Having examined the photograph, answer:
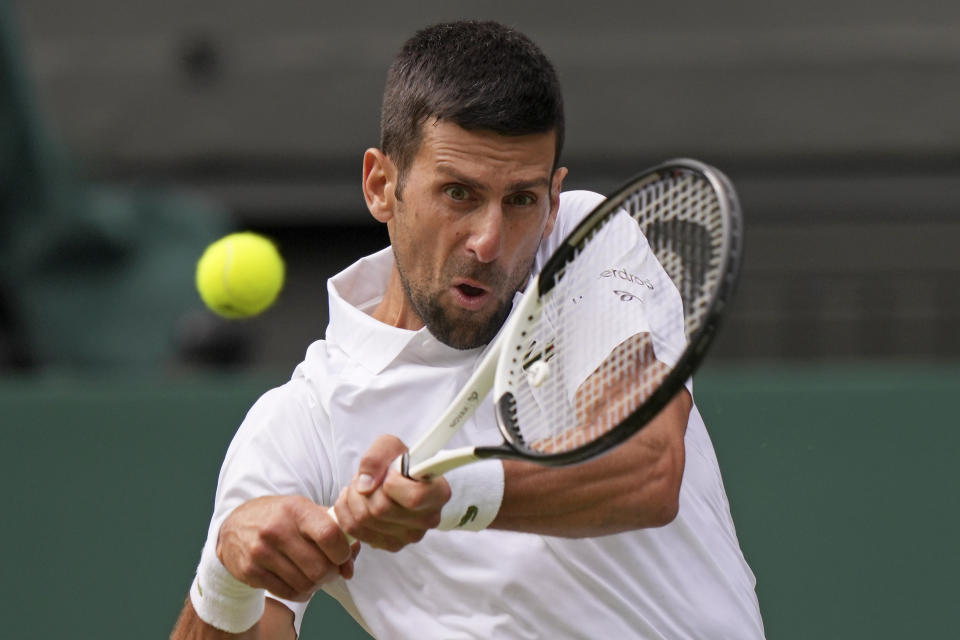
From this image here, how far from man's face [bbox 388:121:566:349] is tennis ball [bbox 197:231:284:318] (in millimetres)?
840

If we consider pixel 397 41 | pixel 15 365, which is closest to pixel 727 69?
pixel 397 41

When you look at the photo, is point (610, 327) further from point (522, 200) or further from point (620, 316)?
point (522, 200)

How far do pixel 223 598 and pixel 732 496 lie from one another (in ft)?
9.28

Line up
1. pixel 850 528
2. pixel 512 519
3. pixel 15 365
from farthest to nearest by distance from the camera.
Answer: pixel 15 365
pixel 850 528
pixel 512 519

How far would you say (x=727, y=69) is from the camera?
8.51 metres

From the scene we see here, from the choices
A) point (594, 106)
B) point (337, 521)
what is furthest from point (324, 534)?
point (594, 106)

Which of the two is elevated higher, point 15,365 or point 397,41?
point 397,41

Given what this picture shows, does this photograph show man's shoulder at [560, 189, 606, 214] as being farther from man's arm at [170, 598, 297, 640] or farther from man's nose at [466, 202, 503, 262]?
man's arm at [170, 598, 297, 640]

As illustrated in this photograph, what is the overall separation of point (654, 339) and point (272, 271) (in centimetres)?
124

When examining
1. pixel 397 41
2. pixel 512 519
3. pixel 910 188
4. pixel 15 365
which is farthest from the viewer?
pixel 397 41

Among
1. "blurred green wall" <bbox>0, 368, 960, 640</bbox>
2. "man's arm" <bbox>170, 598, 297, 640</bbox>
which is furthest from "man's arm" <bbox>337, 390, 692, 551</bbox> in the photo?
"blurred green wall" <bbox>0, 368, 960, 640</bbox>

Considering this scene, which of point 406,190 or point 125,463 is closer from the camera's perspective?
point 406,190

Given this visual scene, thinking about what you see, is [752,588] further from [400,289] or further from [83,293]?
[83,293]

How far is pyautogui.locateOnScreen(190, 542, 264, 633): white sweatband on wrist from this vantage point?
7.17 ft
